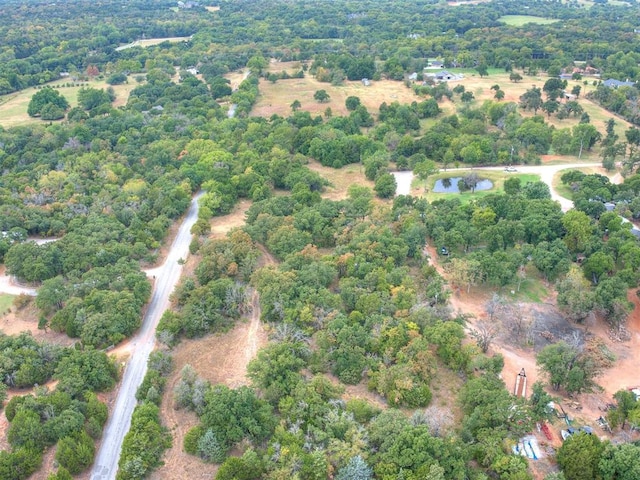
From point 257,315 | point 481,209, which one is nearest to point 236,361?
point 257,315

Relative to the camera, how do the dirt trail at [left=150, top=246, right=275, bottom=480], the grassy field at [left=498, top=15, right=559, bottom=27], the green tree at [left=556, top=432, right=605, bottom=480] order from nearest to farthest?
the green tree at [left=556, top=432, right=605, bottom=480] → the dirt trail at [left=150, top=246, right=275, bottom=480] → the grassy field at [left=498, top=15, right=559, bottom=27]

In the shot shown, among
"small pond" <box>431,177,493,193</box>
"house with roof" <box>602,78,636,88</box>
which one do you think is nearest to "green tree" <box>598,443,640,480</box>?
"small pond" <box>431,177,493,193</box>

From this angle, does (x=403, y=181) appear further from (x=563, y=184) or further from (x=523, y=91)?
(x=523, y=91)

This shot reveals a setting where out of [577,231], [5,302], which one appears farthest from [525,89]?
[5,302]

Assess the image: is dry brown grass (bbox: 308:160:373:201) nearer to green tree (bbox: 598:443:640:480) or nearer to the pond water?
the pond water

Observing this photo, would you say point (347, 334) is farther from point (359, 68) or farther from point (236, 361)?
point (359, 68)

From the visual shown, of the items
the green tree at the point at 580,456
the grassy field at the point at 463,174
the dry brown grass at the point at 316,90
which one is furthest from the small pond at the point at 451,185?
the green tree at the point at 580,456
